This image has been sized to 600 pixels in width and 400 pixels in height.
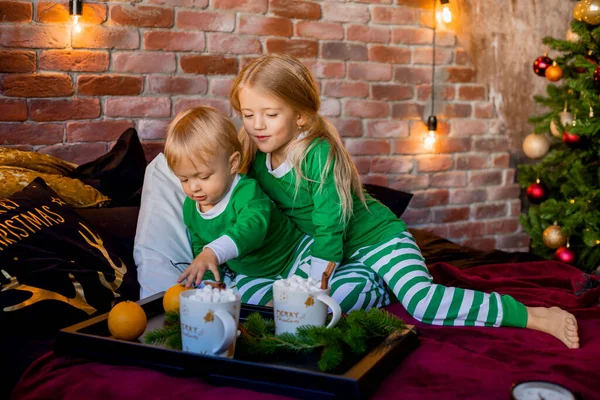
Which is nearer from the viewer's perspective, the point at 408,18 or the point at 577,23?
the point at 577,23

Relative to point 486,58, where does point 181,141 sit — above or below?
below

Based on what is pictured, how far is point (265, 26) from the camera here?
2.67m

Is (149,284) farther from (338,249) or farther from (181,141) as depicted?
(338,249)

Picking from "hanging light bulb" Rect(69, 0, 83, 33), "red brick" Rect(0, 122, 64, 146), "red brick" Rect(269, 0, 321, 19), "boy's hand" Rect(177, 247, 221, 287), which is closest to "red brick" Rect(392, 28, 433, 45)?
"red brick" Rect(269, 0, 321, 19)

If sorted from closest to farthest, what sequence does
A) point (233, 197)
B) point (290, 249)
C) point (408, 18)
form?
1. point (233, 197)
2. point (290, 249)
3. point (408, 18)

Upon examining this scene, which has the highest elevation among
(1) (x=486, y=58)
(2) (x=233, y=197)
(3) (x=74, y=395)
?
(1) (x=486, y=58)

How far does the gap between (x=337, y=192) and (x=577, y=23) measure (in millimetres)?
1584

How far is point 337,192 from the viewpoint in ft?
5.63

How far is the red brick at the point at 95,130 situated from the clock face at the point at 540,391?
73.5 inches

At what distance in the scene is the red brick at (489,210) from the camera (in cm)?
328

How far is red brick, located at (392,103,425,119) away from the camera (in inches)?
118

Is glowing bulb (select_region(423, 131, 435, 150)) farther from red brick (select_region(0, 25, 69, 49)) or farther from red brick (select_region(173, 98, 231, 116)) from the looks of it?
red brick (select_region(0, 25, 69, 49))

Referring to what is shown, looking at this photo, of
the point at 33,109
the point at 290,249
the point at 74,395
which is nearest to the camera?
the point at 74,395

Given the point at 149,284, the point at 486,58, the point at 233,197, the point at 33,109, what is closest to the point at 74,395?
the point at 149,284
